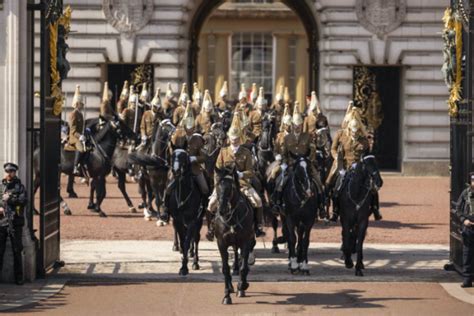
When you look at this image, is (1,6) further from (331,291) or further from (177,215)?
(331,291)

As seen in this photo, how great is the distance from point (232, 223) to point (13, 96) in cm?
388

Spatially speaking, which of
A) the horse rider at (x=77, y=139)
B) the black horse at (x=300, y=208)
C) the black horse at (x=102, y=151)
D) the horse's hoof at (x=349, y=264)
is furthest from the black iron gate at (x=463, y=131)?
the horse rider at (x=77, y=139)

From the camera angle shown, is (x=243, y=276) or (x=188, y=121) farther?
(x=188, y=121)

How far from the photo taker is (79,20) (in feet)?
143

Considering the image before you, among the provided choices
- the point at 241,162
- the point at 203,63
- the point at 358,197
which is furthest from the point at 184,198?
the point at 203,63

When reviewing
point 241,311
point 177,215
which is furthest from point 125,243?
point 241,311

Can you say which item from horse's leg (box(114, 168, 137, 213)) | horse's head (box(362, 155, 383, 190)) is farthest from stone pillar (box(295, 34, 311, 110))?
horse's head (box(362, 155, 383, 190))

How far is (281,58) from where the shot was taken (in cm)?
6456

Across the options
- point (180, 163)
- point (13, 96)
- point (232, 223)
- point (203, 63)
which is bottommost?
point (232, 223)

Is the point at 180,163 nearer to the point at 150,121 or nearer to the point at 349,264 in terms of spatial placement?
the point at 349,264

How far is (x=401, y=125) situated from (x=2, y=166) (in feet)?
83.1

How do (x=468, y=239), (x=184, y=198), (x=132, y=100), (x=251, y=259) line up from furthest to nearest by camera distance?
(x=132, y=100) → (x=251, y=259) → (x=184, y=198) → (x=468, y=239)

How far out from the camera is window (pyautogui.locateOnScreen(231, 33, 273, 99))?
213ft

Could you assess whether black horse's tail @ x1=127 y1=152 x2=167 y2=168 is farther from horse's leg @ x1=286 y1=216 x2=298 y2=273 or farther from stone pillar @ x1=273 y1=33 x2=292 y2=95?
stone pillar @ x1=273 y1=33 x2=292 y2=95
